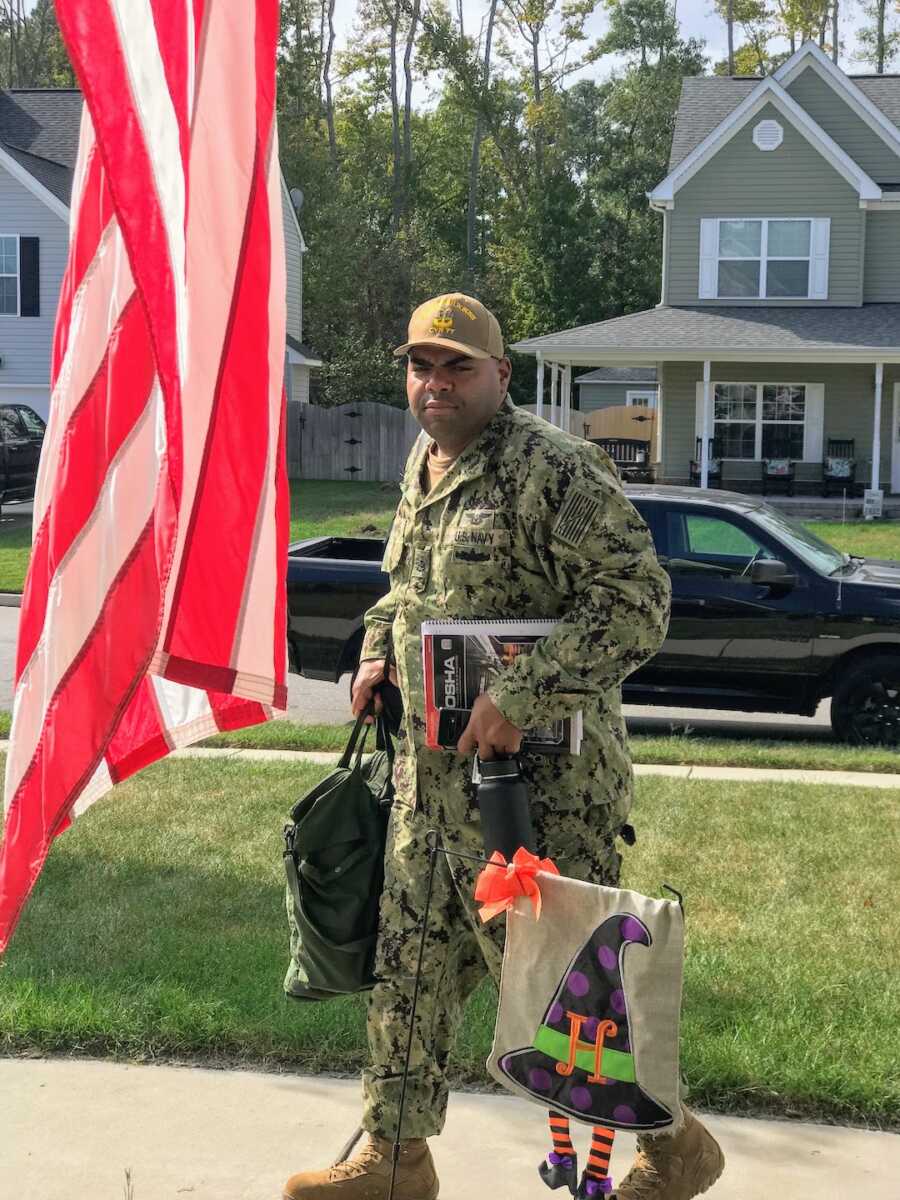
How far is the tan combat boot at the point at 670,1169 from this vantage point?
130 inches

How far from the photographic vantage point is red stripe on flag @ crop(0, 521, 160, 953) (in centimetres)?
311

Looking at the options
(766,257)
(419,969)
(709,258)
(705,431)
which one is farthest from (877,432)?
(419,969)

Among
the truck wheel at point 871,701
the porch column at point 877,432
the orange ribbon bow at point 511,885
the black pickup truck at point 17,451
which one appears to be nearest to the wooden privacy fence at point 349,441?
the black pickup truck at point 17,451

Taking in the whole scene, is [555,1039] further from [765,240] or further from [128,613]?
[765,240]

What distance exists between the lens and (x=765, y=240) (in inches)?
1125

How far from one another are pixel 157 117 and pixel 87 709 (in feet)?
4.08

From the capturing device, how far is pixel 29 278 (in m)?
29.6

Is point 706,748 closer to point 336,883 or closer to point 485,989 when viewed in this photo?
point 485,989

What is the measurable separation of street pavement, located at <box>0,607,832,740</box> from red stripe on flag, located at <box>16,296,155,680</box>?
7093 millimetres

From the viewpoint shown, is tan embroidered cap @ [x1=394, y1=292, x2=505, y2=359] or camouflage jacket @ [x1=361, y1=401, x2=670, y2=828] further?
tan embroidered cap @ [x1=394, y1=292, x2=505, y2=359]

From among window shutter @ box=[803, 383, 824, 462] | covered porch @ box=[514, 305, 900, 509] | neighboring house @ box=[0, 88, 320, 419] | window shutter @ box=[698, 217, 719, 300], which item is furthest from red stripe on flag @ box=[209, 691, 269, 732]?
window shutter @ box=[698, 217, 719, 300]

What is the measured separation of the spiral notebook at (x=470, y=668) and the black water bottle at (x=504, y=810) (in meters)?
0.12

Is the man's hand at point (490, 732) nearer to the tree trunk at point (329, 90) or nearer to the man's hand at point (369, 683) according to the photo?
the man's hand at point (369, 683)

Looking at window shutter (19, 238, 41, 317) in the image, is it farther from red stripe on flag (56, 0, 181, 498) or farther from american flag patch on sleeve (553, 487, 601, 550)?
american flag patch on sleeve (553, 487, 601, 550)
